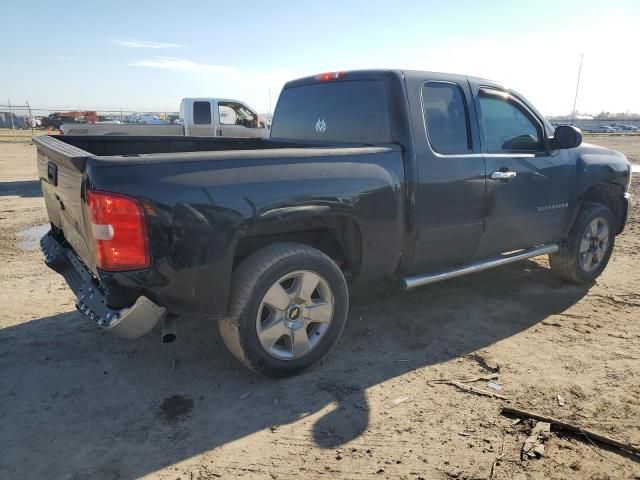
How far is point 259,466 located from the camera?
2.40 meters

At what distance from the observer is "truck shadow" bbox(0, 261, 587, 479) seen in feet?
8.24

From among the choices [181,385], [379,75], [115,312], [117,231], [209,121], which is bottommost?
[181,385]

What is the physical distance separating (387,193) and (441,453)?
162 cm

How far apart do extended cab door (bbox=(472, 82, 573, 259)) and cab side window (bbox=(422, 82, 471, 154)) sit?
0.18 metres

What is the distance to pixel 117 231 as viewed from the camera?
8.02 feet

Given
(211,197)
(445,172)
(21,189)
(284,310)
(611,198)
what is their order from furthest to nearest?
(21,189) < (611,198) < (445,172) < (284,310) < (211,197)

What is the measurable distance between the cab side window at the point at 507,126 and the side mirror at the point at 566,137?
0.45 feet

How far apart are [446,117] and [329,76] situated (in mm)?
1034

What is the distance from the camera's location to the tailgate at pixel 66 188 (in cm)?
264

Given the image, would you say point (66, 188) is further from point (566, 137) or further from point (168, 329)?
point (566, 137)

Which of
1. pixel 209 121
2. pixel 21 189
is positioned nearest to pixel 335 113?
pixel 21 189

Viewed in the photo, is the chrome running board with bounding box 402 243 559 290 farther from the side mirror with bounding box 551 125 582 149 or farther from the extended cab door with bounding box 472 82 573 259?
the side mirror with bounding box 551 125 582 149

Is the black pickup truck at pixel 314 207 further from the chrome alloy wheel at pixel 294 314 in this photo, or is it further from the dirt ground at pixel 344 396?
the dirt ground at pixel 344 396

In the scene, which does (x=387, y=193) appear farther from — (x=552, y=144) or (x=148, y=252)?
(x=552, y=144)
